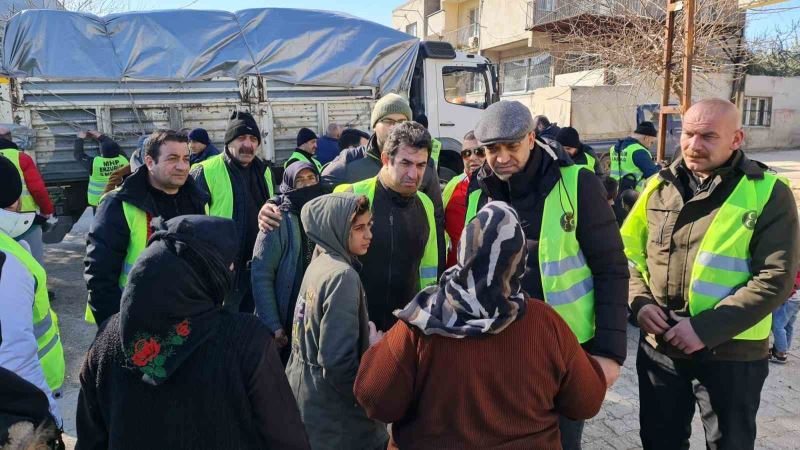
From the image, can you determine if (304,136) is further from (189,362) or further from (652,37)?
(652,37)

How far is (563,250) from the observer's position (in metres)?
2.13

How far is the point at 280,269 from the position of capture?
8.93ft

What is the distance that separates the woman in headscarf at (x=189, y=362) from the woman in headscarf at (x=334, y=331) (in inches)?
17.7

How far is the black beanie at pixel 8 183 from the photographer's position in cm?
243

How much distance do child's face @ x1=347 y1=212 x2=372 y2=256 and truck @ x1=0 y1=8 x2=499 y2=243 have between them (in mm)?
5545

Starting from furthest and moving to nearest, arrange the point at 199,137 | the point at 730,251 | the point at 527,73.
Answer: the point at 527,73 → the point at 199,137 → the point at 730,251

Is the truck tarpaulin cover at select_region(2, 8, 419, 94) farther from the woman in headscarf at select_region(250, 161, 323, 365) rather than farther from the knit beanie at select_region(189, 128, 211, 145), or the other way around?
the woman in headscarf at select_region(250, 161, 323, 365)

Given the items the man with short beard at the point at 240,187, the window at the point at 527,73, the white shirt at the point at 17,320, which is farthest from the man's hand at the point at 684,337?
the window at the point at 527,73

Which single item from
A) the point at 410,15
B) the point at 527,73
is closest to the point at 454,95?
the point at 527,73

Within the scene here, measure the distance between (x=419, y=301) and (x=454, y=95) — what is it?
8305 millimetres

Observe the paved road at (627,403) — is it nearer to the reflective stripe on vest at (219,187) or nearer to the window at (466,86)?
the reflective stripe on vest at (219,187)

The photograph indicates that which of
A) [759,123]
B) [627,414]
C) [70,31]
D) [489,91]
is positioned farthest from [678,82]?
[759,123]

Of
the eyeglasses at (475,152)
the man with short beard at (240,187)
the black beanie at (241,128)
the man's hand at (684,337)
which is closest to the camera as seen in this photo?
the man's hand at (684,337)

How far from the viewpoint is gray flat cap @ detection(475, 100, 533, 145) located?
2100 millimetres
